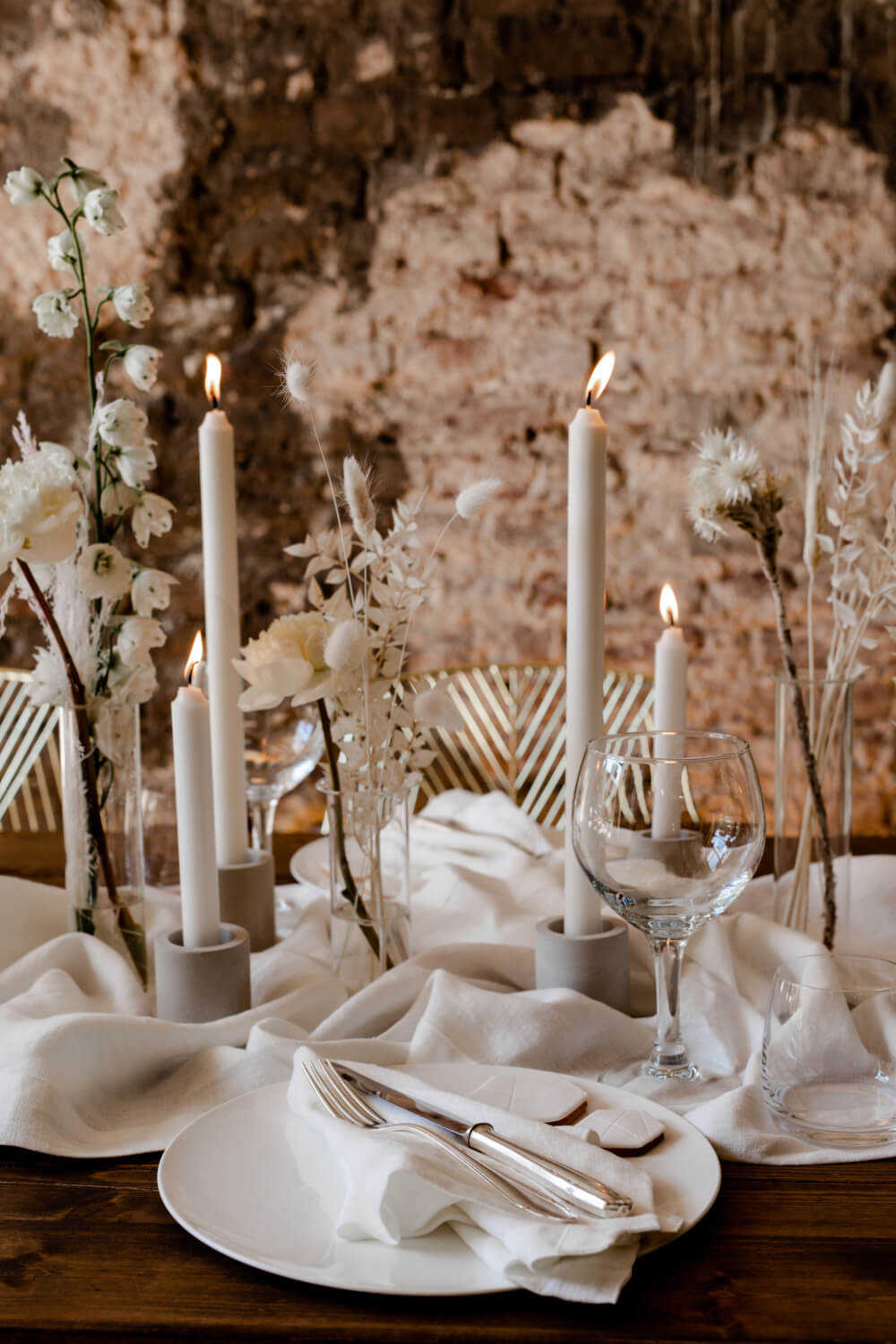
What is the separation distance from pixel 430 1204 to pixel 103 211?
0.73 m

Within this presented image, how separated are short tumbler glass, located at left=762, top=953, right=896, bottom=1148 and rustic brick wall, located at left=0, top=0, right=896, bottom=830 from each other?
1.94 metres

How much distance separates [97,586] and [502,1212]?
0.54 meters

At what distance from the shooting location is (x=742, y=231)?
2.53 meters

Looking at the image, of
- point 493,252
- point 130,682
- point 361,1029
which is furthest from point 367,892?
point 493,252

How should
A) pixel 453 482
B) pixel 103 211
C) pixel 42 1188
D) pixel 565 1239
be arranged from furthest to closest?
pixel 453 482 → pixel 103 211 → pixel 42 1188 → pixel 565 1239

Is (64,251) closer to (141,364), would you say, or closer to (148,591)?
(141,364)

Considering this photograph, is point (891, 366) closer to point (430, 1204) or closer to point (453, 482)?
point (430, 1204)

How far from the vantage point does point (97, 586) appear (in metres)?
0.92

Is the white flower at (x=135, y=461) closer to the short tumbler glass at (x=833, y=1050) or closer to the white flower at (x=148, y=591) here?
the white flower at (x=148, y=591)

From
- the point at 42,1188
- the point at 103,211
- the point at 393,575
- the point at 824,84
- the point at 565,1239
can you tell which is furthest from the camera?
the point at 824,84

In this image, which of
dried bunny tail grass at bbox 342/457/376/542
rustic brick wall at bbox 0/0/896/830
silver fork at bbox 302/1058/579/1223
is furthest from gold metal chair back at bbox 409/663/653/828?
silver fork at bbox 302/1058/579/1223

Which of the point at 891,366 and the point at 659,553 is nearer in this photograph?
the point at 891,366

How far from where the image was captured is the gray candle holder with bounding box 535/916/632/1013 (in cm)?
86

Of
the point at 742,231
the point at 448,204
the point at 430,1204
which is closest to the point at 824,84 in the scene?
the point at 742,231
